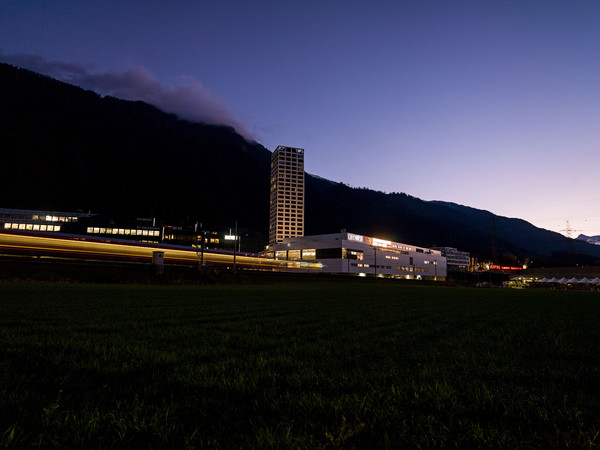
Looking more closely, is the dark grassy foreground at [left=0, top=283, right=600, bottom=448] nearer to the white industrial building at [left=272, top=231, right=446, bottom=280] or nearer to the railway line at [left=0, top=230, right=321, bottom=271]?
the railway line at [left=0, top=230, right=321, bottom=271]

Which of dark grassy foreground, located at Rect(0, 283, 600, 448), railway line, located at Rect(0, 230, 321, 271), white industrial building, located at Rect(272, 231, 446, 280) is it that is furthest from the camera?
white industrial building, located at Rect(272, 231, 446, 280)

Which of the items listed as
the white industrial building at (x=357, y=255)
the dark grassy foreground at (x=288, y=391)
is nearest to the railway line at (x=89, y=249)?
the dark grassy foreground at (x=288, y=391)

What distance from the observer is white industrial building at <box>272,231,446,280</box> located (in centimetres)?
11581

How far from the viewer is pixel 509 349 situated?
5.89 metres

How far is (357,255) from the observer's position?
120 meters

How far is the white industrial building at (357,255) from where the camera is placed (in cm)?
11581

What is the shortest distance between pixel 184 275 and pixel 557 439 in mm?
41582

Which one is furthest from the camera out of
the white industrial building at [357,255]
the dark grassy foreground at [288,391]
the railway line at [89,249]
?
the white industrial building at [357,255]

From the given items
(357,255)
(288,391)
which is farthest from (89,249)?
(357,255)

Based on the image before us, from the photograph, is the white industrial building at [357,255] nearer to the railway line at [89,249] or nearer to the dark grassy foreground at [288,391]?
the railway line at [89,249]

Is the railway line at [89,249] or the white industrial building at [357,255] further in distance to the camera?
the white industrial building at [357,255]

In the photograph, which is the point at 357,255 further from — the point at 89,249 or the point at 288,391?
the point at 288,391

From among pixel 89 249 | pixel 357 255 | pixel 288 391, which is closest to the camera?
pixel 288 391

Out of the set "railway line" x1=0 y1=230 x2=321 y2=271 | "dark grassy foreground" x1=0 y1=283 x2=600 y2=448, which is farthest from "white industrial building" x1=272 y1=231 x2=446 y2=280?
"dark grassy foreground" x1=0 y1=283 x2=600 y2=448
